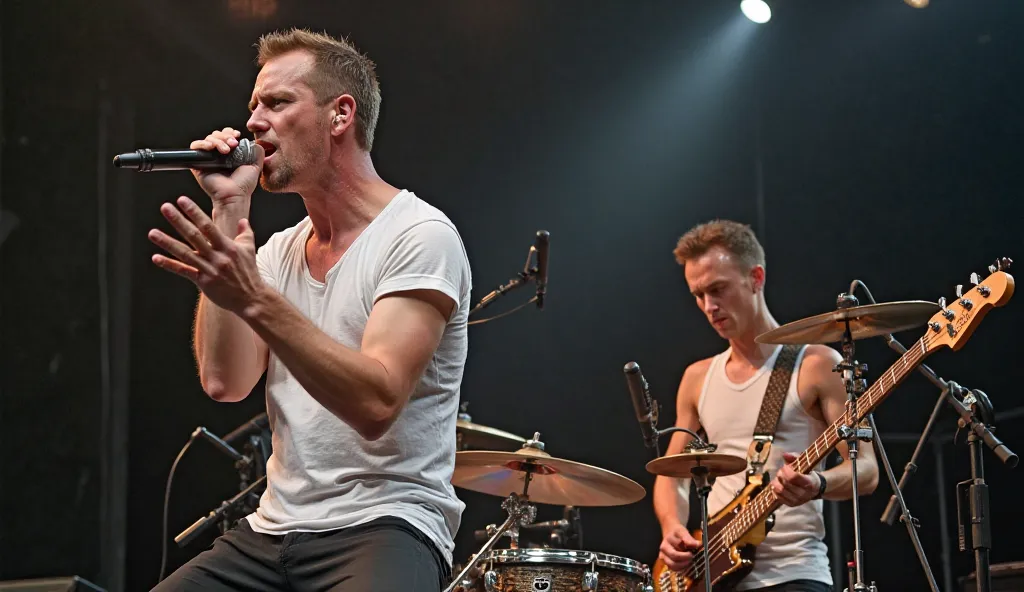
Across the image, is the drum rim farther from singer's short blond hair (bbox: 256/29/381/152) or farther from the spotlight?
the spotlight

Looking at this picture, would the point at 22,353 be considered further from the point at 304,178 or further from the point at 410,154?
the point at 304,178

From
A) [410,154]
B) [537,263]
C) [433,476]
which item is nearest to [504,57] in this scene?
[410,154]

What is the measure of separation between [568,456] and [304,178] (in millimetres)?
A: 3751

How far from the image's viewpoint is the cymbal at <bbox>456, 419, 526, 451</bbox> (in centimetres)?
446

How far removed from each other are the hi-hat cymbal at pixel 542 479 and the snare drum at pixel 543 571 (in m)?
0.31

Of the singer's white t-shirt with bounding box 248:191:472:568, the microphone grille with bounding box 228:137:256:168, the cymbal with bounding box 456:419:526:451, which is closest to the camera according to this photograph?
the singer's white t-shirt with bounding box 248:191:472:568

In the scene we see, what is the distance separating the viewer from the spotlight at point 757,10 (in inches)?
255

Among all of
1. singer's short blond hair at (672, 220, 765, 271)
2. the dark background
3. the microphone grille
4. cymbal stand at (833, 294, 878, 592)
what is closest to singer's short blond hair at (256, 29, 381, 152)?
the microphone grille

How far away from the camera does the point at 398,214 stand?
8.36ft

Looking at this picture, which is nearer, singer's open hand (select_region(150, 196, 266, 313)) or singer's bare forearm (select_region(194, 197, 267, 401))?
singer's open hand (select_region(150, 196, 266, 313))

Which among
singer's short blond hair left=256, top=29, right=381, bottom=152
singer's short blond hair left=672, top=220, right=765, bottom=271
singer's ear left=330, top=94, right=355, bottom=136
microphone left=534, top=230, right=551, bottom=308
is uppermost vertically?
singer's short blond hair left=672, top=220, right=765, bottom=271

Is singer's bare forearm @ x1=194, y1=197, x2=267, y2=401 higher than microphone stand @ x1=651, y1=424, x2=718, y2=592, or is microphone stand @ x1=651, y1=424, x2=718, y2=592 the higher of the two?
microphone stand @ x1=651, y1=424, x2=718, y2=592

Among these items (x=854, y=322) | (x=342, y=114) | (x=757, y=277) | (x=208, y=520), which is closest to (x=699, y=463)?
(x=854, y=322)

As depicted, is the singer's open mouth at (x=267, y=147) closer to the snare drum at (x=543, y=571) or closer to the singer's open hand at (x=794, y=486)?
the snare drum at (x=543, y=571)
